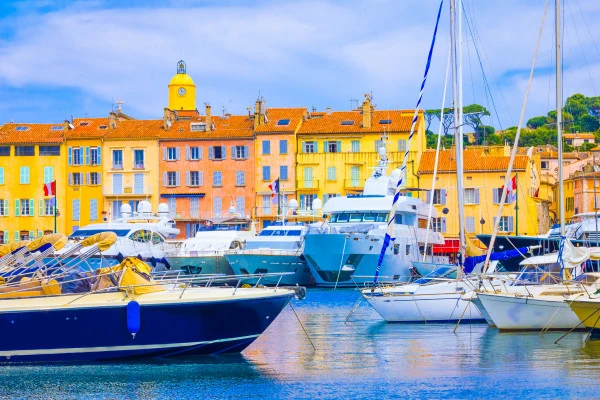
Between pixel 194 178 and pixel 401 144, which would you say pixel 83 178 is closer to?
pixel 194 178

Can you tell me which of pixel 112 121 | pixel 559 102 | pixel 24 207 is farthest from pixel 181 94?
pixel 559 102

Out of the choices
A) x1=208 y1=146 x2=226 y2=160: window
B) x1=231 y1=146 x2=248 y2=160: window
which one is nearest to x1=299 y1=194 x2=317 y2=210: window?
x1=231 y1=146 x2=248 y2=160: window

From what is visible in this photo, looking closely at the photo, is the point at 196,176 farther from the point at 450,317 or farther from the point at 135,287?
the point at 135,287

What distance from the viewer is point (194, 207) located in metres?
87.1

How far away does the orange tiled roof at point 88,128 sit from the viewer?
88.1 metres

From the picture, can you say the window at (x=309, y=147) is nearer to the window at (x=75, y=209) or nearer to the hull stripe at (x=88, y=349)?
the window at (x=75, y=209)

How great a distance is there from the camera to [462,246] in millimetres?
37156

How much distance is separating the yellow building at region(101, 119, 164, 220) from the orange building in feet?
2.34

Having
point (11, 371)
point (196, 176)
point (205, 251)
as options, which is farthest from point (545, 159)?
point (11, 371)

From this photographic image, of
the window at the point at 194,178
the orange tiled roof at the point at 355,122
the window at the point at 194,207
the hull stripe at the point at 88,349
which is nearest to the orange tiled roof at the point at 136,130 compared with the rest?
the window at the point at 194,178

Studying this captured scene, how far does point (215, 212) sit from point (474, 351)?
59851 mm

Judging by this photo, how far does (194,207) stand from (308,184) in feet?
30.8

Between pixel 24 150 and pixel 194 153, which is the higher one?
pixel 24 150

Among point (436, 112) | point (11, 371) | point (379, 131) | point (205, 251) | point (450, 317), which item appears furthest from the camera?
point (436, 112)
